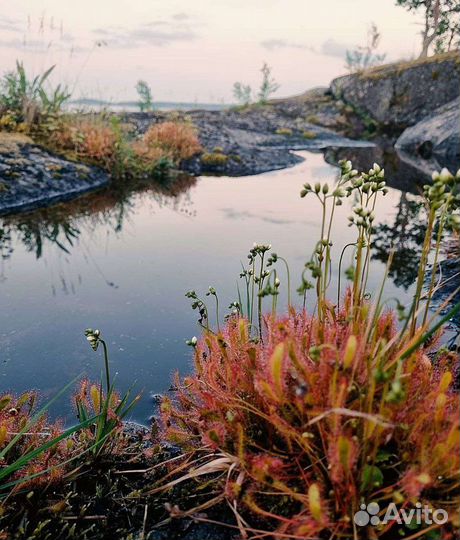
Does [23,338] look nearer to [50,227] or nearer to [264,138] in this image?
[50,227]

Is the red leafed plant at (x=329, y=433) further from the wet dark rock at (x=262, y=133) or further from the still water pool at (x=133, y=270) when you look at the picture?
the wet dark rock at (x=262, y=133)

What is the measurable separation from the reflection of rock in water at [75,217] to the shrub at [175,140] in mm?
3166

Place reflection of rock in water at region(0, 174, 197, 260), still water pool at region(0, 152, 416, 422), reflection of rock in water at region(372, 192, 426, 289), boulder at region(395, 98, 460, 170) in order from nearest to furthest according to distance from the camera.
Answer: still water pool at region(0, 152, 416, 422)
reflection of rock in water at region(372, 192, 426, 289)
reflection of rock in water at region(0, 174, 197, 260)
boulder at region(395, 98, 460, 170)

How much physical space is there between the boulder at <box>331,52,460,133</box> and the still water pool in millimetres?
16402

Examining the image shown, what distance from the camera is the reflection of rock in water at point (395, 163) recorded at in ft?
38.7

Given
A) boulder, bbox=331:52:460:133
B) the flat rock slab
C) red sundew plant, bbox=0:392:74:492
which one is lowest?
red sundew plant, bbox=0:392:74:492

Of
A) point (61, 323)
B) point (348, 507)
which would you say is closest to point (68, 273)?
point (61, 323)

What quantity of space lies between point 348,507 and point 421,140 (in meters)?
18.9

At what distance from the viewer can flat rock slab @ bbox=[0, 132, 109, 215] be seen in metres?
8.40

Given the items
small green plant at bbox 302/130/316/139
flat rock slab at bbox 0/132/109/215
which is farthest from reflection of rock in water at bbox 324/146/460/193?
flat rock slab at bbox 0/132/109/215

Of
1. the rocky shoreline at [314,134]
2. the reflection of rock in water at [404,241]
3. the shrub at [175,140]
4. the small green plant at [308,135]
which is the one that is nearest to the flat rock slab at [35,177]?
the rocky shoreline at [314,134]

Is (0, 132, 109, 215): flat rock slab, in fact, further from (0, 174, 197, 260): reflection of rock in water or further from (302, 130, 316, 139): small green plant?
(302, 130, 316, 139): small green plant

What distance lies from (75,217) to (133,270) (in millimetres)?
2708

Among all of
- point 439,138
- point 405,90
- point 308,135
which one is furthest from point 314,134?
point 439,138
